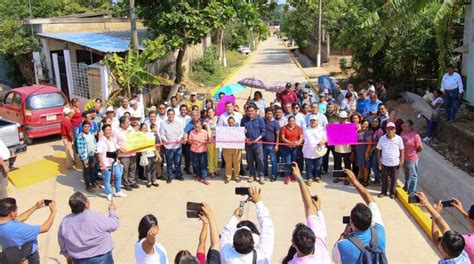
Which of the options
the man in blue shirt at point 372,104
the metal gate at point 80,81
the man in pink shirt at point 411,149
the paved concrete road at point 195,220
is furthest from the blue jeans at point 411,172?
the metal gate at point 80,81

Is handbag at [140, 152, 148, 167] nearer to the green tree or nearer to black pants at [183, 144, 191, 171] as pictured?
black pants at [183, 144, 191, 171]

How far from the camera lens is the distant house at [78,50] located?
16469mm

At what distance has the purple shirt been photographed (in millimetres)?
4977

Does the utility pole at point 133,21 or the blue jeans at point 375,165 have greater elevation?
the utility pole at point 133,21

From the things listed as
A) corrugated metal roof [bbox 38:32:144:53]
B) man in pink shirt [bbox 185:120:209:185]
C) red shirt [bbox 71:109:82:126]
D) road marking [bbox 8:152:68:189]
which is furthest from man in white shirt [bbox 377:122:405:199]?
corrugated metal roof [bbox 38:32:144:53]

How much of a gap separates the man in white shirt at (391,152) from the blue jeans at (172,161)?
14.0 ft

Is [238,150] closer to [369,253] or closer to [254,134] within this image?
[254,134]

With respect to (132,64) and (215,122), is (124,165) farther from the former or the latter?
(132,64)

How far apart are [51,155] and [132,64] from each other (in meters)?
3.78

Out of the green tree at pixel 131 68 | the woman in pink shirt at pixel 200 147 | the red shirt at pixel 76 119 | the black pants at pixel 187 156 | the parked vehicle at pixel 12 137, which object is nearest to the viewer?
the woman in pink shirt at pixel 200 147

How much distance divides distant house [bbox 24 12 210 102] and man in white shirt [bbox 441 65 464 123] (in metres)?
10.7

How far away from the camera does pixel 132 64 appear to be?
14.4 metres

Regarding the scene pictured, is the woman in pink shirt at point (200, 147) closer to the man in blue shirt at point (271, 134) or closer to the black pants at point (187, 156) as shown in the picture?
the black pants at point (187, 156)

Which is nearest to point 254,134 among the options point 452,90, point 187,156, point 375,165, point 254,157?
point 254,157
